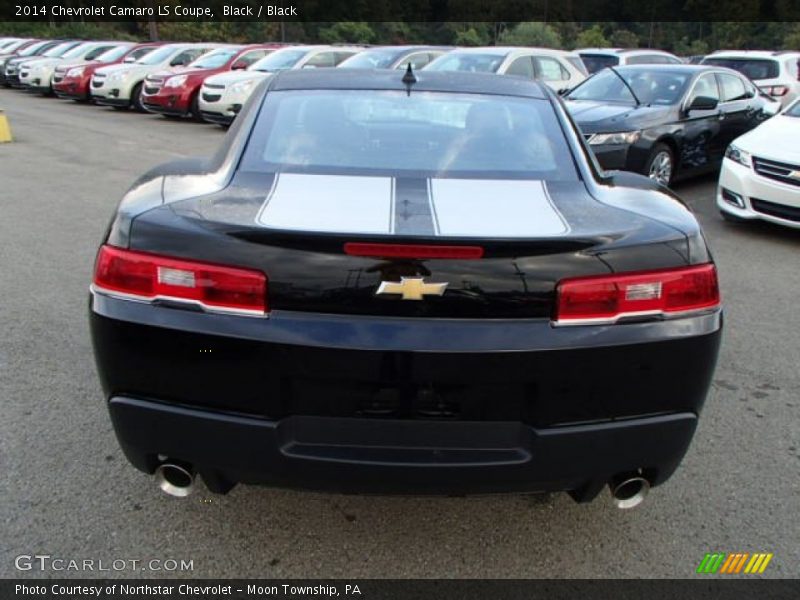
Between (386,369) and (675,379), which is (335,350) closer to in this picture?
(386,369)

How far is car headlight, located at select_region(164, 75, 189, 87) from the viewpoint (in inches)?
581

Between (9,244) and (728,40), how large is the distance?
44520 millimetres

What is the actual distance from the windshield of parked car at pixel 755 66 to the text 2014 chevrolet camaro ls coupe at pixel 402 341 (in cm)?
1340

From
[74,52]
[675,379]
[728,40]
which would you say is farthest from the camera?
[728,40]

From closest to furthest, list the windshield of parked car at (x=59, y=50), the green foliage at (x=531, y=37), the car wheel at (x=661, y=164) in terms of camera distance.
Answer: the car wheel at (x=661, y=164) → the windshield of parked car at (x=59, y=50) → the green foliage at (x=531, y=37)

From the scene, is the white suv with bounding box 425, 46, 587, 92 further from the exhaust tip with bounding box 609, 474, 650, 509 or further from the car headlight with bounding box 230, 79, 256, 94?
the exhaust tip with bounding box 609, 474, 650, 509

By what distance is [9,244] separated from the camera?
19.6ft

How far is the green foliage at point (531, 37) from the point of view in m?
40.0

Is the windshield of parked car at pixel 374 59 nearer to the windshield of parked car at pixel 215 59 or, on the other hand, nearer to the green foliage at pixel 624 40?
the windshield of parked car at pixel 215 59

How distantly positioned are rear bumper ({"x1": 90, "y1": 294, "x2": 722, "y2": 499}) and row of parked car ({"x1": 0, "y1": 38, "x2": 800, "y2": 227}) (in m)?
1.87

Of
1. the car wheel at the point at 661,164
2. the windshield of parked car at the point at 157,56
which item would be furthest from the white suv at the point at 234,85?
the car wheel at the point at 661,164

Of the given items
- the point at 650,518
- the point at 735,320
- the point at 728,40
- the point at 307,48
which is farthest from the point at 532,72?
the point at 728,40

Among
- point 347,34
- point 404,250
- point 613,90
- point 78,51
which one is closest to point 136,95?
point 78,51

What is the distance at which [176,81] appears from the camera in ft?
48.7
